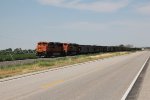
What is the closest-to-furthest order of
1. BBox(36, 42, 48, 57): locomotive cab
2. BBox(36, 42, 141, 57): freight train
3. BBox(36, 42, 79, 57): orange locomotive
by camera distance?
1. BBox(36, 42, 48, 57): locomotive cab
2. BBox(36, 42, 79, 57): orange locomotive
3. BBox(36, 42, 141, 57): freight train

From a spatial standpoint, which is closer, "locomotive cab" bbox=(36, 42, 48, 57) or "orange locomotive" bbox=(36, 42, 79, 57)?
"locomotive cab" bbox=(36, 42, 48, 57)

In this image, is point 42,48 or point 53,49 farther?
point 53,49

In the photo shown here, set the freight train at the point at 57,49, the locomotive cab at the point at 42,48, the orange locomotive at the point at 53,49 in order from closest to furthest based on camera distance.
Answer: the locomotive cab at the point at 42,48 → the orange locomotive at the point at 53,49 → the freight train at the point at 57,49

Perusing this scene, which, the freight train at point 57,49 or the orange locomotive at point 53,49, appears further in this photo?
the freight train at point 57,49

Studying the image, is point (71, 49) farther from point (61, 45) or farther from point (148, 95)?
point (148, 95)

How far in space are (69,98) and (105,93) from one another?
2.03 metres

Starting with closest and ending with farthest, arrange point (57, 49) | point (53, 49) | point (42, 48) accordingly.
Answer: point (42, 48), point (53, 49), point (57, 49)

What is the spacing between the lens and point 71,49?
272 feet

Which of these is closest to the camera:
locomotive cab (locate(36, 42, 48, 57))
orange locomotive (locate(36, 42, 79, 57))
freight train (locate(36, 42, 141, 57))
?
locomotive cab (locate(36, 42, 48, 57))

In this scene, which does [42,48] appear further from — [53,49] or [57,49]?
[57,49]

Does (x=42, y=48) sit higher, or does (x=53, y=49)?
(x=42, y=48)

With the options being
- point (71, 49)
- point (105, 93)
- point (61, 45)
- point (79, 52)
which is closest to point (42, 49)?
point (61, 45)

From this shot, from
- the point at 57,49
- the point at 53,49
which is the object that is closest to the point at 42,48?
the point at 53,49

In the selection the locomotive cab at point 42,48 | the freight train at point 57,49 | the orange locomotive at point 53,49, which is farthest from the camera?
the freight train at point 57,49
